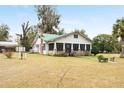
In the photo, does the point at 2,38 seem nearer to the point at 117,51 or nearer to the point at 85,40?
the point at 117,51

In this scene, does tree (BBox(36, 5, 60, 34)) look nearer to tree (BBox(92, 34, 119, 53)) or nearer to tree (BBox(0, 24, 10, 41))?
tree (BBox(92, 34, 119, 53))

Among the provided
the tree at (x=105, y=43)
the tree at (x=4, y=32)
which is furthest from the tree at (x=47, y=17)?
the tree at (x=4, y=32)

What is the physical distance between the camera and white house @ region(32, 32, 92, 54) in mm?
43031

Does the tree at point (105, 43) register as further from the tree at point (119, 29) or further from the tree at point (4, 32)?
the tree at point (4, 32)

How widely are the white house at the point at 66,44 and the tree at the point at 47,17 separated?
12.2m

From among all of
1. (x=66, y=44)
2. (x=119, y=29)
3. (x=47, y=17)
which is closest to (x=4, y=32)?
(x=47, y=17)

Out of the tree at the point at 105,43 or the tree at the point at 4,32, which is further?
the tree at the point at 4,32

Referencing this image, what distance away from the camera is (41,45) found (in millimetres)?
46750

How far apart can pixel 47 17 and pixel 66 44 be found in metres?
16.2

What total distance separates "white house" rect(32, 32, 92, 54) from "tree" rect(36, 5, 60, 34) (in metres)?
12.2

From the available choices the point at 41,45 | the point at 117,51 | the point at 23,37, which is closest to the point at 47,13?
the point at 41,45

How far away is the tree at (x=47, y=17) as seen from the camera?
2277 inches

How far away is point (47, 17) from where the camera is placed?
58562 millimetres

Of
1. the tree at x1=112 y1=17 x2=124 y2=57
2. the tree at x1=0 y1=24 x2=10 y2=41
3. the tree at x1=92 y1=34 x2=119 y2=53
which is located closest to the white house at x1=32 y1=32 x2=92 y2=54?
the tree at x1=112 y1=17 x2=124 y2=57
